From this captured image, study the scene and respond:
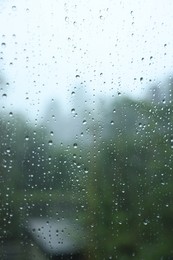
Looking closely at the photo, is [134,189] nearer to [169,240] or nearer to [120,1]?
[169,240]

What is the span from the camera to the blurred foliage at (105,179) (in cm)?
90

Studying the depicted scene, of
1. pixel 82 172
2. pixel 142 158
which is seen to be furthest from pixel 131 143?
pixel 82 172

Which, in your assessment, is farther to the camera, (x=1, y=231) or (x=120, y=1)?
(x=120, y=1)

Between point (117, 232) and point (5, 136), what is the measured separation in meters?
0.37

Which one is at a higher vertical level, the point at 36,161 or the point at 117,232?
the point at 36,161

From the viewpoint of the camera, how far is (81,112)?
3.14 ft

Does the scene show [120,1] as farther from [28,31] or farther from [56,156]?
[56,156]

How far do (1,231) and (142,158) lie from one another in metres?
0.39

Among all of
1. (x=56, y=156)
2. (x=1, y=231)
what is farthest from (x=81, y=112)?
(x=1, y=231)

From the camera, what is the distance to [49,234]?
901 mm

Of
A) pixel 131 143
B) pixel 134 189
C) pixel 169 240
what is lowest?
pixel 169 240

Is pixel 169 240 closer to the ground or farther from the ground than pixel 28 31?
closer to the ground

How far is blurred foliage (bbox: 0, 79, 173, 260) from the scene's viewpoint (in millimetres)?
897

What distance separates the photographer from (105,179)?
930mm
